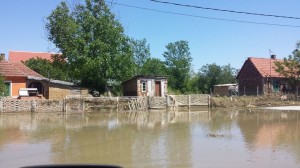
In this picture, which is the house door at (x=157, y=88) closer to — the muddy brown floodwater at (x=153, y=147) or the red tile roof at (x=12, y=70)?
the red tile roof at (x=12, y=70)

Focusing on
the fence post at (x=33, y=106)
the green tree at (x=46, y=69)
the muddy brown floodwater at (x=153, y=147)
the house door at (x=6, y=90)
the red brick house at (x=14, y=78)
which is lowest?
the muddy brown floodwater at (x=153, y=147)

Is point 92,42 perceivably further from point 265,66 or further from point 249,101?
point 265,66

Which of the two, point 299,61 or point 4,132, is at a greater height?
point 299,61

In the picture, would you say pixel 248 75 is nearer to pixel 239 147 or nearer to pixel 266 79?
pixel 266 79

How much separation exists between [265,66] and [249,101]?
1397 cm

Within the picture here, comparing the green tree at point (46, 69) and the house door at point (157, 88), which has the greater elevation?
the green tree at point (46, 69)

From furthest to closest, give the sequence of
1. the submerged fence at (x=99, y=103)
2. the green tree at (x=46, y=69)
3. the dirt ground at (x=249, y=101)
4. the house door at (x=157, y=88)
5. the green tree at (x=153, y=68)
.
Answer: the green tree at (x=153, y=68) < the green tree at (x=46, y=69) < the house door at (x=157, y=88) < the dirt ground at (x=249, y=101) < the submerged fence at (x=99, y=103)

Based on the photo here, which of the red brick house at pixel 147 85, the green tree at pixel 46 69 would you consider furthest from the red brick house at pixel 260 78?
the green tree at pixel 46 69

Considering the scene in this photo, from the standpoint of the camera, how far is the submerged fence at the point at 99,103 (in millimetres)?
33375

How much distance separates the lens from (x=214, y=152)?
13.6m

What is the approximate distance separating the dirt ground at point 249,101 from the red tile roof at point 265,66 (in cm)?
815

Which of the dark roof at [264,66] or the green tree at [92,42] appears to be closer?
the green tree at [92,42]

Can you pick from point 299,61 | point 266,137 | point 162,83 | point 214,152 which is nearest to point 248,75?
point 299,61

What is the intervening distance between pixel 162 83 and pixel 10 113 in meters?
17.4
